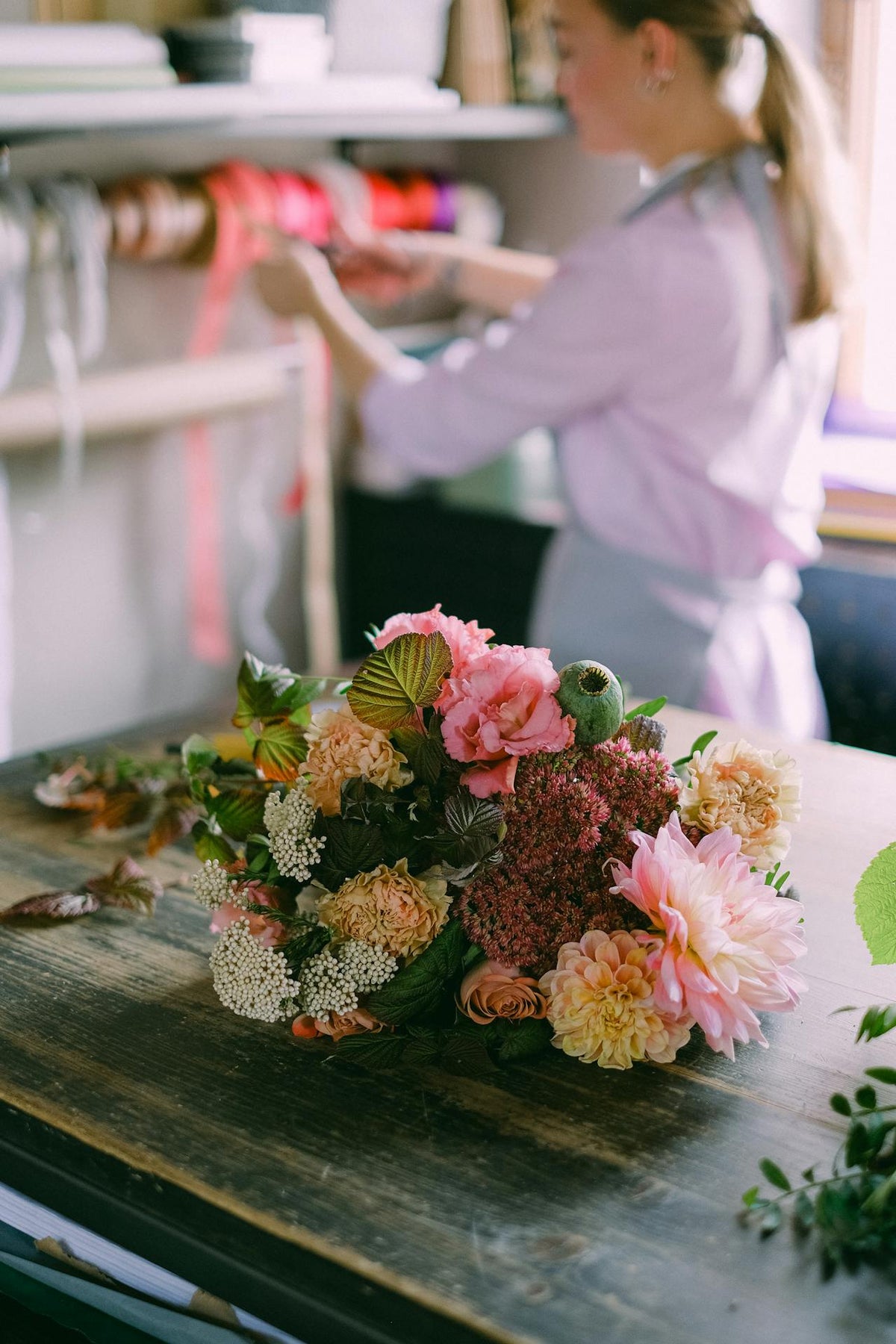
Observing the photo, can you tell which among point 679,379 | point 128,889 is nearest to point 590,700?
point 128,889

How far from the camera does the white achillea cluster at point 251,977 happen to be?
2.71 feet

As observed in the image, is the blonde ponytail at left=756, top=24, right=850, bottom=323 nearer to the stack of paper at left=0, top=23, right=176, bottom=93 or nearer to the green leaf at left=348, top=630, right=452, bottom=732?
the stack of paper at left=0, top=23, right=176, bottom=93

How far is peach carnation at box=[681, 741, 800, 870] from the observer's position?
2.76ft

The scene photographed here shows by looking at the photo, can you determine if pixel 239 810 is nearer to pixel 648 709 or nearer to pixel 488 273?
pixel 648 709

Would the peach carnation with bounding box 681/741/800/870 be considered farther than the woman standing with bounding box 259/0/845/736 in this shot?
No

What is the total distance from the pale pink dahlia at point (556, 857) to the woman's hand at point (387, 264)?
1.53 metres

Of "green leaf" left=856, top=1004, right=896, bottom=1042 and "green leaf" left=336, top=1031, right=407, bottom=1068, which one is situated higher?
"green leaf" left=856, top=1004, right=896, bottom=1042

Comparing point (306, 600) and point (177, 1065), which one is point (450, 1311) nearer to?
point (177, 1065)

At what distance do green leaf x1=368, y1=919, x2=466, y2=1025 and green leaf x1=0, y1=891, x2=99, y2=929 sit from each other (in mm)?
291

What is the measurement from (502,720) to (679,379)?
0.91m

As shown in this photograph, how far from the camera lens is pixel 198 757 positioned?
0.98 m

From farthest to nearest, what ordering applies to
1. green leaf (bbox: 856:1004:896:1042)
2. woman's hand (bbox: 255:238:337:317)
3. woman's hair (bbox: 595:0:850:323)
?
1. woman's hand (bbox: 255:238:337:317)
2. woman's hair (bbox: 595:0:850:323)
3. green leaf (bbox: 856:1004:896:1042)

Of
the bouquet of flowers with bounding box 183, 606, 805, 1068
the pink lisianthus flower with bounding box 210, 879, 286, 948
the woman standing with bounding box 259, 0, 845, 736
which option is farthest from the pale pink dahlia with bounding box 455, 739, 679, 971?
the woman standing with bounding box 259, 0, 845, 736

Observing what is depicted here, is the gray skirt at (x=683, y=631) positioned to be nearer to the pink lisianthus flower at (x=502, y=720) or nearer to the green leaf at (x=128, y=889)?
the green leaf at (x=128, y=889)
